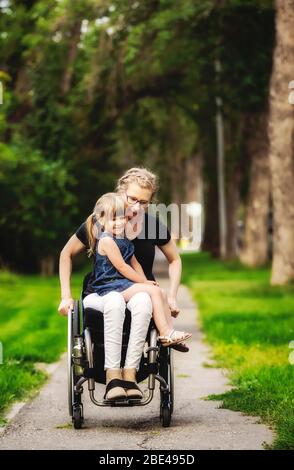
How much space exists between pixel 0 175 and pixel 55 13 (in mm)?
4227

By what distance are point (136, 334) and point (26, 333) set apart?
7.45 meters

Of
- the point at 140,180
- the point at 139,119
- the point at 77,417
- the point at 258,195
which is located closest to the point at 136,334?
the point at 77,417

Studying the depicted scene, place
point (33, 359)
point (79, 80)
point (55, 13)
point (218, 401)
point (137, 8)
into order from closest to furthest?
point (218, 401)
point (33, 359)
point (137, 8)
point (55, 13)
point (79, 80)

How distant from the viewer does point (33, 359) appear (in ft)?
38.3

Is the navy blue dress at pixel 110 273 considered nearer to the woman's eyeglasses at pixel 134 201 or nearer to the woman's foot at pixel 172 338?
the woman's eyeglasses at pixel 134 201

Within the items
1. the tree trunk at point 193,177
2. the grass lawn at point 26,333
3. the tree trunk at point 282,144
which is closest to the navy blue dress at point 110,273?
the grass lawn at point 26,333

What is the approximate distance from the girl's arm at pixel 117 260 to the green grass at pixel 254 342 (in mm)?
1265

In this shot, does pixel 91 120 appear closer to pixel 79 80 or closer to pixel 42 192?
pixel 79 80

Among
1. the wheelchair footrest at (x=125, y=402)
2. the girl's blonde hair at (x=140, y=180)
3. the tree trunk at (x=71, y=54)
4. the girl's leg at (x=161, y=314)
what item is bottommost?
the wheelchair footrest at (x=125, y=402)

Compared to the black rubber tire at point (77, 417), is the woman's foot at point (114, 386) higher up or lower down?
higher up

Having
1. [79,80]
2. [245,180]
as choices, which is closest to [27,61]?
[79,80]

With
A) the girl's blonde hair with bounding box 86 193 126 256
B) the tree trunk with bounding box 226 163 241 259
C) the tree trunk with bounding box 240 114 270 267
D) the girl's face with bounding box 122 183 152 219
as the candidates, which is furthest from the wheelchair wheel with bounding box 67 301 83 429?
the tree trunk with bounding box 226 163 241 259

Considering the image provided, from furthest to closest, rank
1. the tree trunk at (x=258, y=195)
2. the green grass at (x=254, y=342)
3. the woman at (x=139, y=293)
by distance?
1. the tree trunk at (x=258, y=195)
2. the green grass at (x=254, y=342)
3. the woman at (x=139, y=293)

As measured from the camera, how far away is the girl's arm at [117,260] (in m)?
7.72
